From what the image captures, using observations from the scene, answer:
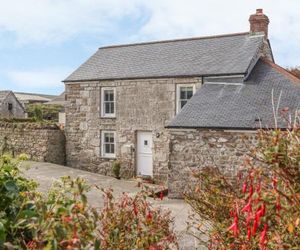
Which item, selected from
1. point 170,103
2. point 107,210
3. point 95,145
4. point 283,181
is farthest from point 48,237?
point 95,145

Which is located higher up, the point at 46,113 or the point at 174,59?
the point at 174,59

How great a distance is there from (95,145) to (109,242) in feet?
50.5

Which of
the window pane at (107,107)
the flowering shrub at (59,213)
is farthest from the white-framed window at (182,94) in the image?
the flowering shrub at (59,213)

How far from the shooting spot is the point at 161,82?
17.1m

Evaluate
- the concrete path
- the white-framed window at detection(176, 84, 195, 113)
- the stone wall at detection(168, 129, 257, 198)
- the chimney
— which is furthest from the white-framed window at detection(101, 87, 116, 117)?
the chimney

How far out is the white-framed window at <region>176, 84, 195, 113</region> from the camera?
16.6 m

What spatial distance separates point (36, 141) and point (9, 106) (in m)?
25.8

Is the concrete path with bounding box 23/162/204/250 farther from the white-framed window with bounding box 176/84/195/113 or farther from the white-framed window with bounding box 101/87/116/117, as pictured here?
the white-framed window with bounding box 176/84/195/113

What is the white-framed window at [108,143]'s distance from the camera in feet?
61.1

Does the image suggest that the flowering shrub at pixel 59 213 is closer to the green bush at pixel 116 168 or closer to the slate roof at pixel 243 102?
the slate roof at pixel 243 102

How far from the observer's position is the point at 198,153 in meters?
13.3

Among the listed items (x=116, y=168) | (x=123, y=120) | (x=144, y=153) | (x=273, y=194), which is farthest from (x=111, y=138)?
(x=273, y=194)

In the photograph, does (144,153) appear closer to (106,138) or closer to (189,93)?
(106,138)

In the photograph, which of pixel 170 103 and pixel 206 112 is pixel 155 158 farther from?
pixel 206 112
